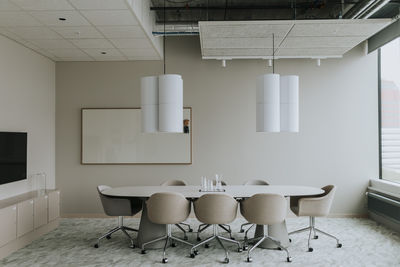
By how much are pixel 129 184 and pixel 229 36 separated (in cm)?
364

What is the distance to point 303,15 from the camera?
21.2 feet

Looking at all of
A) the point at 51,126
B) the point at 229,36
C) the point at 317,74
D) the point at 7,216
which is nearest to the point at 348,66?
Answer: the point at 317,74

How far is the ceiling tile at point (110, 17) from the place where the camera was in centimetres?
452

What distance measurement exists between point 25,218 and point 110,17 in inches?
126

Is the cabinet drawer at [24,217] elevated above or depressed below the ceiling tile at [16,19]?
below

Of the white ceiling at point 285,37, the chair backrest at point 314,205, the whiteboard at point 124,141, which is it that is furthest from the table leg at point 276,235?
the white ceiling at point 285,37

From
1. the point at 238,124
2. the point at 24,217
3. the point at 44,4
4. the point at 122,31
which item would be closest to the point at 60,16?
the point at 44,4

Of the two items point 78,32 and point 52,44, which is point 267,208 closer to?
point 78,32

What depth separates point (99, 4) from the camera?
4.26 meters

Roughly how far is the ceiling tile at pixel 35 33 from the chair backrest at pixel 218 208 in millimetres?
3324

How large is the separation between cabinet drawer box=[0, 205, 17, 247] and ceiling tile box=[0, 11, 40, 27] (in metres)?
2.52

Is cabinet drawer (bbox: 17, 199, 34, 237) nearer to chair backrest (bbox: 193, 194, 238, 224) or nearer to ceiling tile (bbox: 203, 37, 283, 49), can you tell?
chair backrest (bbox: 193, 194, 238, 224)

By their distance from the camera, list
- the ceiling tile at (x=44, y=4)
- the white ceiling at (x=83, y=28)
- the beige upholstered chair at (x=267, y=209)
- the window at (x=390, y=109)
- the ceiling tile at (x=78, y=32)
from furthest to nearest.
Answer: the window at (x=390, y=109) < the ceiling tile at (x=78, y=32) < the beige upholstered chair at (x=267, y=209) < the white ceiling at (x=83, y=28) < the ceiling tile at (x=44, y=4)

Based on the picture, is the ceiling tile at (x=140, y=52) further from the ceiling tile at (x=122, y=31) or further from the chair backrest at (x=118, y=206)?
the chair backrest at (x=118, y=206)
